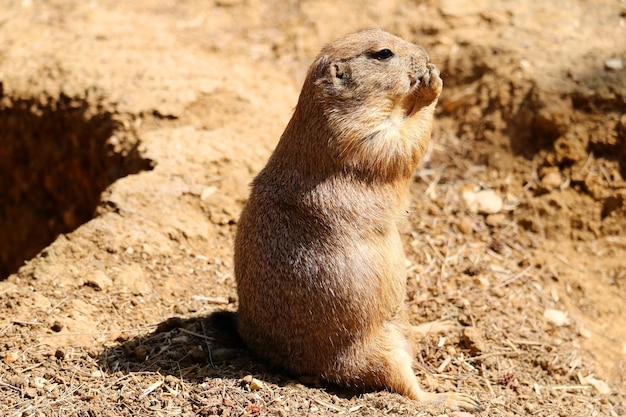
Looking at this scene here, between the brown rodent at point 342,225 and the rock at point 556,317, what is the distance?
1461 millimetres

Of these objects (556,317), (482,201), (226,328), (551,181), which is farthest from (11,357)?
(551,181)

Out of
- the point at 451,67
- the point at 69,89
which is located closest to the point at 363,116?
the point at 451,67

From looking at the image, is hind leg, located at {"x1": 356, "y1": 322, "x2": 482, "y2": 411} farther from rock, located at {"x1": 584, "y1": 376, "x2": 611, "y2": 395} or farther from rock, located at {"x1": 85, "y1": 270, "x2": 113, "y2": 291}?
rock, located at {"x1": 85, "y1": 270, "x2": 113, "y2": 291}

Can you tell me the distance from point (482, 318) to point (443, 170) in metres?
1.99

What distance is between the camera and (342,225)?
14.0 feet

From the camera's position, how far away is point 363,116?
437 centimetres

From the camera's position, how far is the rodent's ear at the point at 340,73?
4430 mm

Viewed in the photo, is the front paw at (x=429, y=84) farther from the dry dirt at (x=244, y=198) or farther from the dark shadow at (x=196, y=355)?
the dark shadow at (x=196, y=355)

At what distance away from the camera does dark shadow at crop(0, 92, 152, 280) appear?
6988 mm

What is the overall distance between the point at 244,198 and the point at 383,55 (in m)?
2.23

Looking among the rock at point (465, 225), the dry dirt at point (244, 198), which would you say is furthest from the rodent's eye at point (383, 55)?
the rock at point (465, 225)

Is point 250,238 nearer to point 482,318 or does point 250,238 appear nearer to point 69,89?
point 482,318

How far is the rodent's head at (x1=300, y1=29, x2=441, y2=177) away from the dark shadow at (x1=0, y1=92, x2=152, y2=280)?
2700 millimetres

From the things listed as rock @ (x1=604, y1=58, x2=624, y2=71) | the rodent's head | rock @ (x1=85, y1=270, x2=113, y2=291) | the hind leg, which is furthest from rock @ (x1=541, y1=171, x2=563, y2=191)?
rock @ (x1=85, y1=270, x2=113, y2=291)
